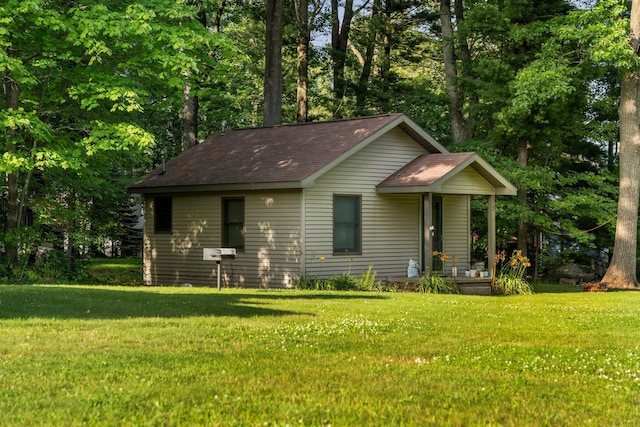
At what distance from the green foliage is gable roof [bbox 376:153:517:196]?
7.63 feet

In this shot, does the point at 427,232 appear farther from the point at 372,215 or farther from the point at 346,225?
the point at 346,225

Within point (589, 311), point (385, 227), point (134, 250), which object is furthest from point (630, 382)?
point (134, 250)

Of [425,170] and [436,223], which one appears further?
[436,223]

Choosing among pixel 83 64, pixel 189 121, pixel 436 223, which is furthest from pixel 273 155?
pixel 189 121

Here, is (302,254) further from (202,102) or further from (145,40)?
(202,102)

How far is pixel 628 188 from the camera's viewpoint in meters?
27.1

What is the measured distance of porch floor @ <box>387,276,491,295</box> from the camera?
2333 centimetres

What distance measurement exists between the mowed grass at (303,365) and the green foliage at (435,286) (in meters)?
6.90

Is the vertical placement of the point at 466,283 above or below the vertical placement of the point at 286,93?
below

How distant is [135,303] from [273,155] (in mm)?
10092

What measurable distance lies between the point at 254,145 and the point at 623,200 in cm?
1150

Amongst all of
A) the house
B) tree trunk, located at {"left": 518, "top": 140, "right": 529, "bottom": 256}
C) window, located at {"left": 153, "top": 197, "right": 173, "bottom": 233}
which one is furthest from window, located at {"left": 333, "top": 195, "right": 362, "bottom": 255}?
tree trunk, located at {"left": 518, "top": 140, "right": 529, "bottom": 256}

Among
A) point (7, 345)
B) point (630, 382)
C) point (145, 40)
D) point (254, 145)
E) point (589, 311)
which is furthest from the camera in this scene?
point (254, 145)

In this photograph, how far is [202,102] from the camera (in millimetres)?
40406
